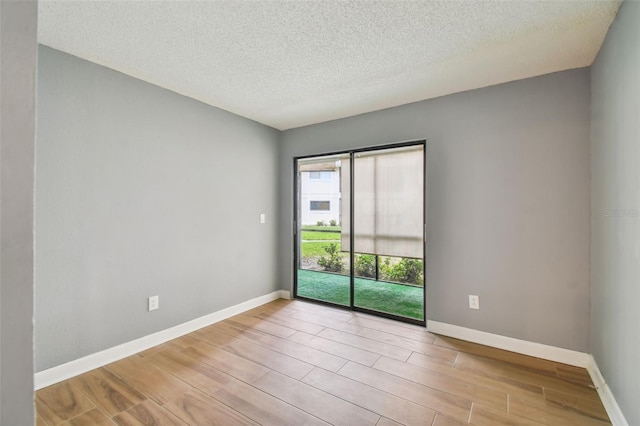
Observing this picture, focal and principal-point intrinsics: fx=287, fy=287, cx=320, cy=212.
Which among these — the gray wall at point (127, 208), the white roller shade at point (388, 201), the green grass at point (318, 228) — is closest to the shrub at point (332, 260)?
the green grass at point (318, 228)

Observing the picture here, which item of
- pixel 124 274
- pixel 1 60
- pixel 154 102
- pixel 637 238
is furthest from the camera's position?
pixel 154 102

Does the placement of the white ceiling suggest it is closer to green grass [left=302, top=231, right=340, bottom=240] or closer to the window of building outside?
the window of building outside

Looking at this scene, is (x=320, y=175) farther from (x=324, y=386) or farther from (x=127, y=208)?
(x=324, y=386)

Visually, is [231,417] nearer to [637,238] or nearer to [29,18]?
[29,18]

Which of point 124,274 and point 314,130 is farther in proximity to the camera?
point 314,130

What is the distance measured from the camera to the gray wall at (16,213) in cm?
48

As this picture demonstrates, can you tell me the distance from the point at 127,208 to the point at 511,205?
11.2 feet

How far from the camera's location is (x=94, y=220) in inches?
91.0

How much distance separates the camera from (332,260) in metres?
4.75

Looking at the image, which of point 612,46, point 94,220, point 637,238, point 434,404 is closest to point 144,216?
point 94,220

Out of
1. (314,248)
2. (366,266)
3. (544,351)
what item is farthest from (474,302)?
(314,248)

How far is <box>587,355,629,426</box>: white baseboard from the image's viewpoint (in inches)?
64.8

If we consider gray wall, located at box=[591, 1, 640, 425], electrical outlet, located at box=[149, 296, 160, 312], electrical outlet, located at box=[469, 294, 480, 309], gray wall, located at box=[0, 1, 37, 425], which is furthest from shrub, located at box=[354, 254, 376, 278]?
gray wall, located at box=[0, 1, 37, 425]

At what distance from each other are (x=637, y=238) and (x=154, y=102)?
12.0ft
